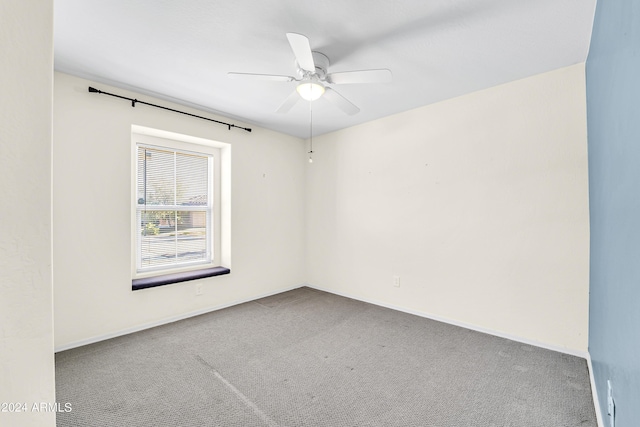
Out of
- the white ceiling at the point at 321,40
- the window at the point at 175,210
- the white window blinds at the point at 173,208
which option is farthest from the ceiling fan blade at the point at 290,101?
the white window blinds at the point at 173,208

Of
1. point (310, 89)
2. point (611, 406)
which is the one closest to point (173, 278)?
Result: point (310, 89)

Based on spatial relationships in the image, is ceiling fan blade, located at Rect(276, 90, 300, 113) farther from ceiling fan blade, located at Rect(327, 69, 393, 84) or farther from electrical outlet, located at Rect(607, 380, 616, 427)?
electrical outlet, located at Rect(607, 380, 616, 427)

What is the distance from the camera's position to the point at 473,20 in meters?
1.84

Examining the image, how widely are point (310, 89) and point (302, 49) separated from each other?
478 mm

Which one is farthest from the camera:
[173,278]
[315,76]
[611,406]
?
[173,278]

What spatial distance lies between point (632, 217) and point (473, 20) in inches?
59.8

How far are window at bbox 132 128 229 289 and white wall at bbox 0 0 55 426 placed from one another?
2.65 meters

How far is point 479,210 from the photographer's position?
290 centimetres

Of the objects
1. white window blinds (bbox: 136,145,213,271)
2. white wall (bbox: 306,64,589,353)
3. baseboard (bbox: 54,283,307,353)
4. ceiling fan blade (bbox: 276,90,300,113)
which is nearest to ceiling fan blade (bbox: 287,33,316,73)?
ceiling fan blade (bbox: 276,90,300,113)

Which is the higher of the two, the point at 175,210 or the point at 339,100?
the point at 339,100

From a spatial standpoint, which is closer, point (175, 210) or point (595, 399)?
point (595, 399)

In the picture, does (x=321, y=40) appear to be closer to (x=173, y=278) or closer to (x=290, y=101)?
(x=290, y=101)

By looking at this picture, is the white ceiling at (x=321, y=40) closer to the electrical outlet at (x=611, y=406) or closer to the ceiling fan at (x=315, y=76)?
the ceiling fan at (x=315, y=76)

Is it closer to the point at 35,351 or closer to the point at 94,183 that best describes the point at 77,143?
the point at 94,183
